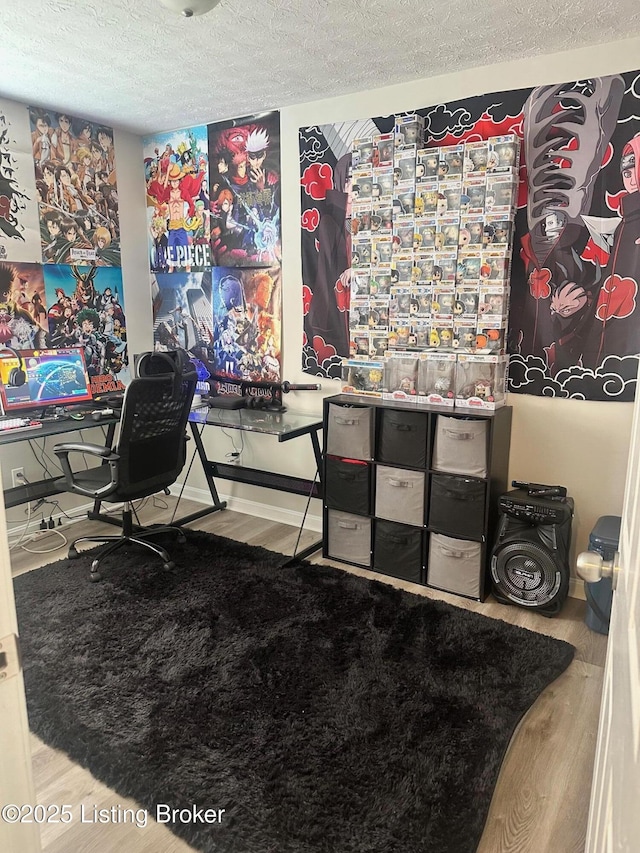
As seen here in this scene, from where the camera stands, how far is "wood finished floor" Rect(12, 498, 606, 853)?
5.42 feet

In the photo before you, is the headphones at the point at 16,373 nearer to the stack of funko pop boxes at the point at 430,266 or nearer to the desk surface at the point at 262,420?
the desk surface at the point at 262,420

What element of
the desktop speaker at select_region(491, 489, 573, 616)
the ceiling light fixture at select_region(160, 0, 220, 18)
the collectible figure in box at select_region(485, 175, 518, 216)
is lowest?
the desktop speaker at select_region(491, 489, 573, 616)

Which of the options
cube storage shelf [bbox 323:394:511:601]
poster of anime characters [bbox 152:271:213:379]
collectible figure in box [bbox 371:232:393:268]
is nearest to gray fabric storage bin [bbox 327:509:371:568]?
cube storage shelf [bbox 323:394:511:601]

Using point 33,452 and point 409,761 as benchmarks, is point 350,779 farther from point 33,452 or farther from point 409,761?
point 33,452

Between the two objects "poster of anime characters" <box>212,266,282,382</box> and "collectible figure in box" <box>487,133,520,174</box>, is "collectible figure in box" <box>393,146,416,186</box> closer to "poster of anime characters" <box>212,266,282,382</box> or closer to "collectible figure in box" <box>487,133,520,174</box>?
"collectible figure in box" <box>487,133,520,174</box>

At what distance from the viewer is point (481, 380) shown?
2.98 metres

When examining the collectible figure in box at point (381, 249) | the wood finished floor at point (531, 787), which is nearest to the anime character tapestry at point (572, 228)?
the collectible figure in box at point (381, 249)

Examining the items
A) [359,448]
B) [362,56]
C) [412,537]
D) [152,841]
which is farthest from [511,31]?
[152,841]

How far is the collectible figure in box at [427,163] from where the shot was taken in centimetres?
300

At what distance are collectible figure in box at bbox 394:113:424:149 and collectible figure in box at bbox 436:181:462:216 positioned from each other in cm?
28

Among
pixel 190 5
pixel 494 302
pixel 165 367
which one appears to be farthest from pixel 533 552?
pixel 190 5

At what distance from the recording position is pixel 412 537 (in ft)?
10.2

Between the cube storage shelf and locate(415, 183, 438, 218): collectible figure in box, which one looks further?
locate(415, 183, 438, 218): collectible figure in box

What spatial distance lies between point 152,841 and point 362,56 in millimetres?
3168
